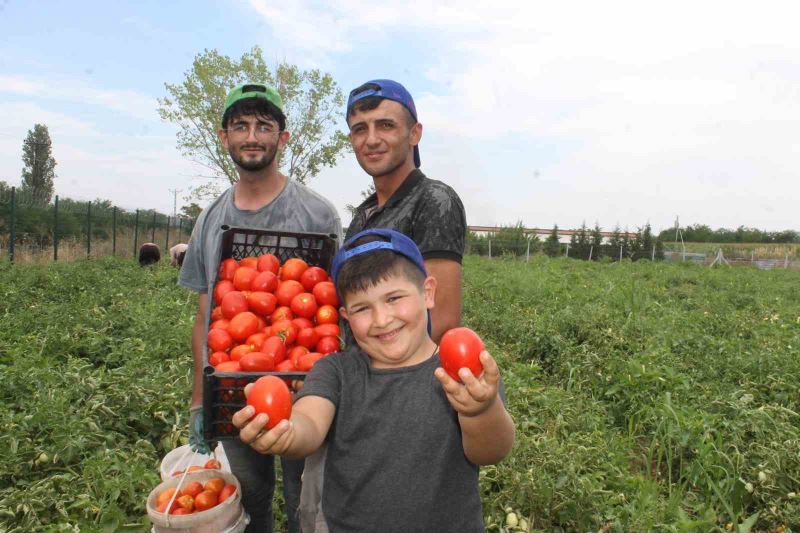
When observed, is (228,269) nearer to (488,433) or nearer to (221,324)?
(221,324)

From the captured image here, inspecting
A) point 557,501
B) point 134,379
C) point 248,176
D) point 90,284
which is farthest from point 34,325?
point 557,501

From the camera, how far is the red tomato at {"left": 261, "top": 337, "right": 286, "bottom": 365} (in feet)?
6.58

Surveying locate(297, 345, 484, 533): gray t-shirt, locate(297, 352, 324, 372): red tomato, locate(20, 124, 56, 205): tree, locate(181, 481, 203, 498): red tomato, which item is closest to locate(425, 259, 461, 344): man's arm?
locate(297, 345, 484, 533): gray t-shirt

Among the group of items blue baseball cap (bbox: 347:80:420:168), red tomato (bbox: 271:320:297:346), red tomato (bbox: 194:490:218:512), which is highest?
blue baseball cap (bbox: 347:80:420:168)

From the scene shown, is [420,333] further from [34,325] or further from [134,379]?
[34,325]

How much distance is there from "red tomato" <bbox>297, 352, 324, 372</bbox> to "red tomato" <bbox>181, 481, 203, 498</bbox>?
0.82 m

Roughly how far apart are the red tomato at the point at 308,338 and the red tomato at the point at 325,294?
14 centimetres

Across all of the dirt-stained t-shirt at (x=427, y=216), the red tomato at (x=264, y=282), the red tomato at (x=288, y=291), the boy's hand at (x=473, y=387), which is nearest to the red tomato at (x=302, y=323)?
the red tomato at (x=288, y=291)

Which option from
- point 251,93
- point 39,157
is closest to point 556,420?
point 251,93

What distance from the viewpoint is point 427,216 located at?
1981 millimetres

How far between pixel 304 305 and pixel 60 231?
20.2 metres

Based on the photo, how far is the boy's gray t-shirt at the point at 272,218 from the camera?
8.55 ft

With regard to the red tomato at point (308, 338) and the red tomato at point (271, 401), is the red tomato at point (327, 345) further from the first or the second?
the red tomato at point (271, 401)

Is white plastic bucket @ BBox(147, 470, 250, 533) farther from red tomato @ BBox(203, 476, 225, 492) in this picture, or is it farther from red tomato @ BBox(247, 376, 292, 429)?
red tomato @ BBox(247, 376, 292, 429)
